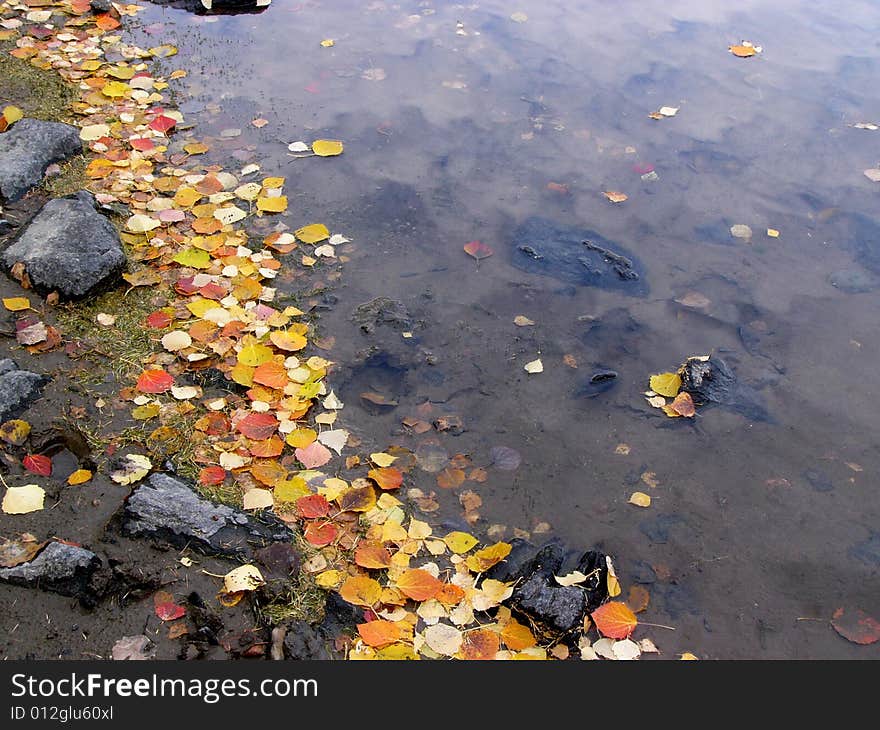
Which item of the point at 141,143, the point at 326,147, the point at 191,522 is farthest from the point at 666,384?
the point at 141,143

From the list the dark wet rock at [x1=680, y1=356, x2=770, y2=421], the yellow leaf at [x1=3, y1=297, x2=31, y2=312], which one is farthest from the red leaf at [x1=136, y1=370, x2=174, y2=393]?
the dark wet rock at [x1=680, y1=356, x2=770, y2=421]

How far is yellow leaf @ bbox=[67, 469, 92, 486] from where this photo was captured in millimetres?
2758

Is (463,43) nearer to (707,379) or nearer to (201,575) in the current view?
(707,379)

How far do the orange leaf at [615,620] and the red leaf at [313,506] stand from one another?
3.50 feet

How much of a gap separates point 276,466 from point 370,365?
2.46 feet

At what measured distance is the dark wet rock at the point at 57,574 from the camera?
7.90 feet

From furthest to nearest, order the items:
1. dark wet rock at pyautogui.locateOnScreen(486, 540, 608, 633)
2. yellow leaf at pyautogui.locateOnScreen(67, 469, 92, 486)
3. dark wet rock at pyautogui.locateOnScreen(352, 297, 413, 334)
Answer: dark wet rock at pyautogui.locateOnScreen(352, 297, 413, 334)
yellow leaf at pyautogui.locateOnScreen(67, 469, 92, 486)
dark wet rock at pyautogui.locateOnScreen(486, 540, 608, 633)

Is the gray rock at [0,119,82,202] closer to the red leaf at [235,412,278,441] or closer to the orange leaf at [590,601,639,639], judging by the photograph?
the red leaf at [235,412,278,441]

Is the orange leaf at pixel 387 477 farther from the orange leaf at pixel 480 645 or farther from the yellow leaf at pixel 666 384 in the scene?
the yellow leaf at pixel 666 384

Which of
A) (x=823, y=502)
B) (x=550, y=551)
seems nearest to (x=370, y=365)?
(x=550, y=551)

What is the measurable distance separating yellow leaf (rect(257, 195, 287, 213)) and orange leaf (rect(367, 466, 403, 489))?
1.96 m

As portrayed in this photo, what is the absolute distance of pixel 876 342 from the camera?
12.6 feet

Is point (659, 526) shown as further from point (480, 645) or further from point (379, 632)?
point (379, 632)

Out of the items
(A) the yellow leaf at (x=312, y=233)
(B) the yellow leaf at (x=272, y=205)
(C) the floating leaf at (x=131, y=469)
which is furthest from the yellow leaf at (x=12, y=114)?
(C) the floating leaf at (x=131, y=469)
